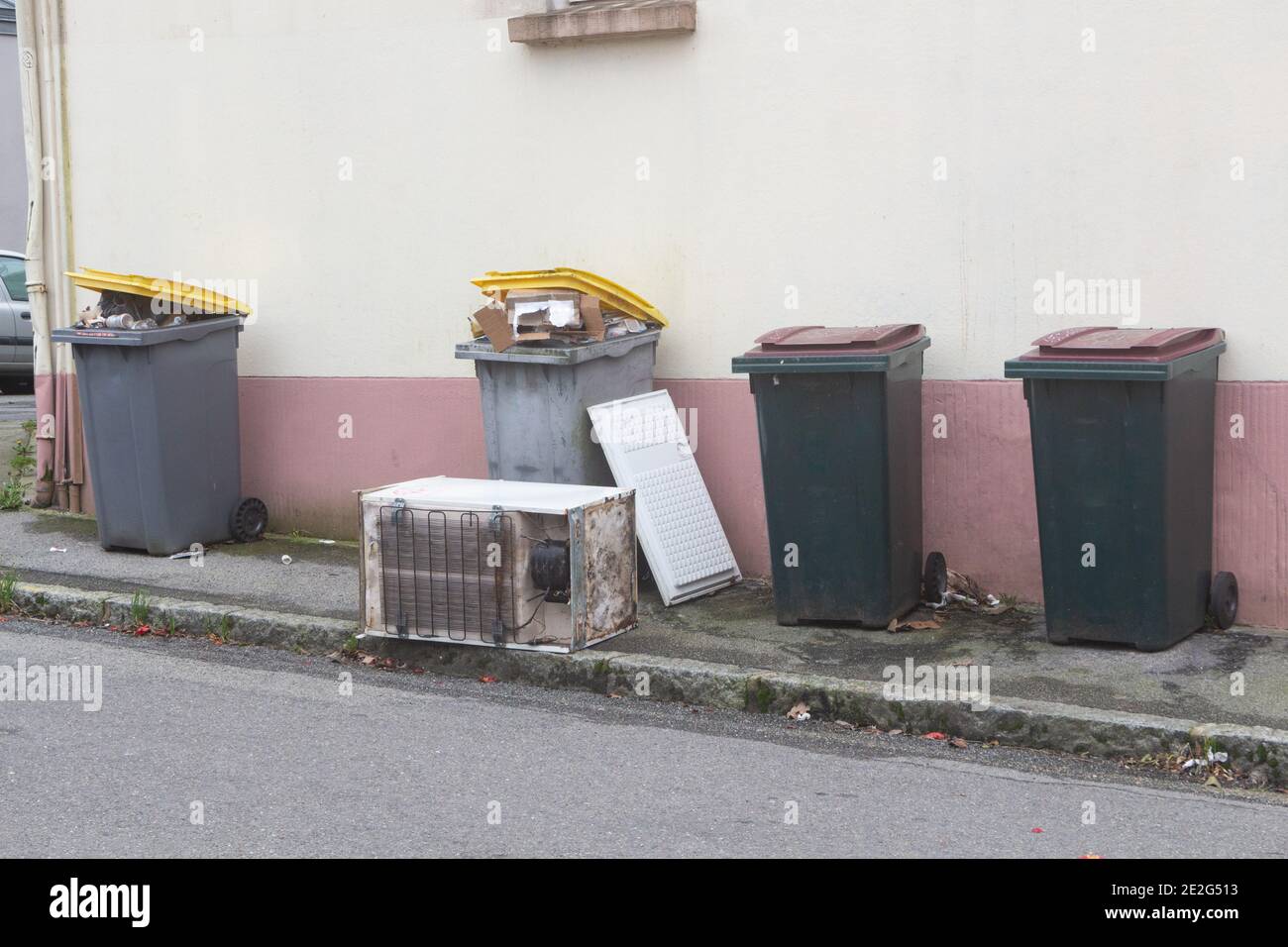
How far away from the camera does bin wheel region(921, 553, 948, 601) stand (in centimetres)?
755

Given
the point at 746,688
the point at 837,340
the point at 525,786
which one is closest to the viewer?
the point at 525,786

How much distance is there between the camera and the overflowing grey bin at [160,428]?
8805mm

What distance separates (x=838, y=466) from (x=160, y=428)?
3.97 m

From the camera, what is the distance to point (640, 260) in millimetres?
8523

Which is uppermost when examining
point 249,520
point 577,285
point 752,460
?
point 577,285

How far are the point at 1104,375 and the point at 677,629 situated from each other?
2234mm

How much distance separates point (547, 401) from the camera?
781 cm

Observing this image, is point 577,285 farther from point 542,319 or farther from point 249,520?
point 249,520

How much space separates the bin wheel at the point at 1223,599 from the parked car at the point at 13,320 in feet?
47.4

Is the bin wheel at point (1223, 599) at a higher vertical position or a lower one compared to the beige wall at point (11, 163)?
lower

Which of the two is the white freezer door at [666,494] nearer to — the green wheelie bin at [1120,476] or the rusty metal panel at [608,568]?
the rusty metal panel at [608,568]

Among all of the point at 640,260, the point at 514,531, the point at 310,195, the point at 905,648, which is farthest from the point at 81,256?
the point at 905,648

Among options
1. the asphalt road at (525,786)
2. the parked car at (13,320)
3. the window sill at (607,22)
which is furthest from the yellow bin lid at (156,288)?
the parked car at (13,320)

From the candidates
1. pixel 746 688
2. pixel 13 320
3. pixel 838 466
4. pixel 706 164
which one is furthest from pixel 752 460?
pixel 13 320
